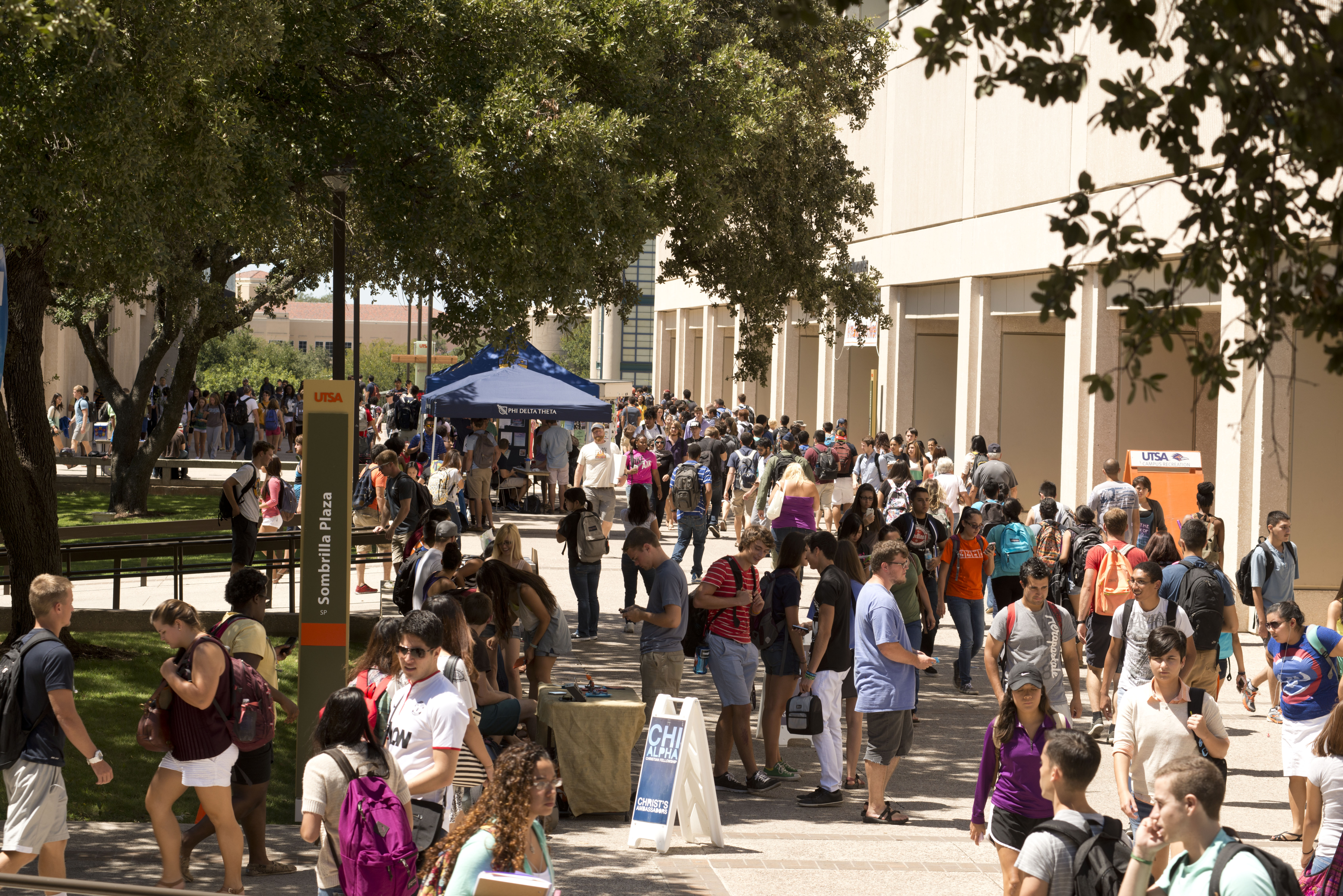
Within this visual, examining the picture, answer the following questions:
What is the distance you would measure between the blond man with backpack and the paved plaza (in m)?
0.66

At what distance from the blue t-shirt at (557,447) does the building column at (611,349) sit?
93612 mm

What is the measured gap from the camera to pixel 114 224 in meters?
9.20

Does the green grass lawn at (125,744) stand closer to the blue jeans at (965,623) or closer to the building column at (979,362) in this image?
the blue jeans at (965,623)

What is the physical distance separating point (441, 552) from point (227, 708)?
154 inches

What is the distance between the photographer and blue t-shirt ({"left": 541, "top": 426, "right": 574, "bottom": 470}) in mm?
26250

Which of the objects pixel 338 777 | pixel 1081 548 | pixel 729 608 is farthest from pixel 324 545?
pixel 1081 548

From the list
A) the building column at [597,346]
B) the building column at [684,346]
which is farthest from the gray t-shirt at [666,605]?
the building column at [597,346]

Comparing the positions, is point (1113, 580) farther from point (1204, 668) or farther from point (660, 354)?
point (660, 354)

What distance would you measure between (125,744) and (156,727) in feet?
13.1

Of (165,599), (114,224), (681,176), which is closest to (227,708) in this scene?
(114,224)

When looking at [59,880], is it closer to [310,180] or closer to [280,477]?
[310,180]

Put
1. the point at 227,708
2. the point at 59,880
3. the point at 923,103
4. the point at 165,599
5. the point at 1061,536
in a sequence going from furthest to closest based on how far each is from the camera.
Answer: the point at 923,103 → the point at 165,599 → the point at 1061,536 → the point at 227,708 → the point at 59,880

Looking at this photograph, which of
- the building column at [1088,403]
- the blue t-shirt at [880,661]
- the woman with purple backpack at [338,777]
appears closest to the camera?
the woman with purple backpack at [338,777]

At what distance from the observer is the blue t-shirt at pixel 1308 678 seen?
27.3ft
